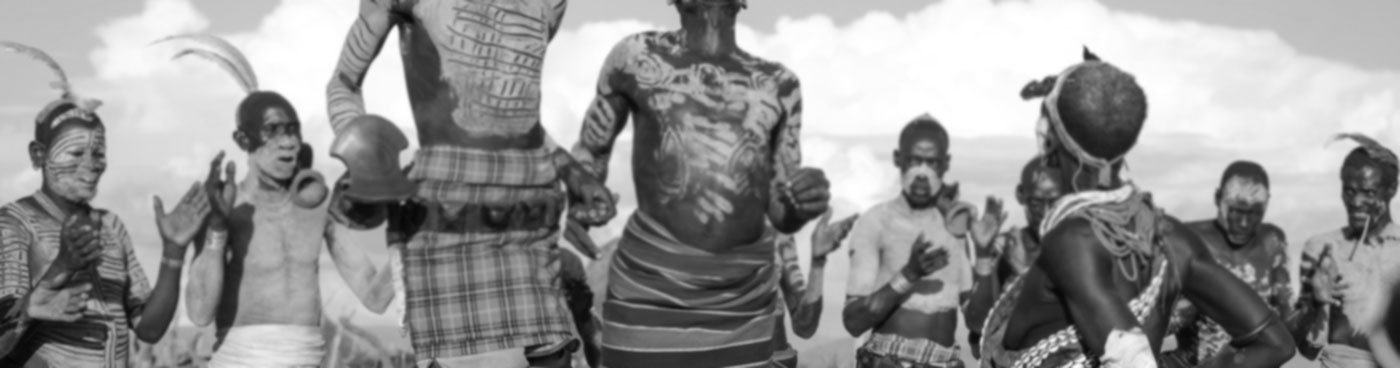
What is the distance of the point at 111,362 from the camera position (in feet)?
34.4

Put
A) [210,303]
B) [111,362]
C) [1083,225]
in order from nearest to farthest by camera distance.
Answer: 1. [1083,225]
2. [210,303]
3. [111,362]

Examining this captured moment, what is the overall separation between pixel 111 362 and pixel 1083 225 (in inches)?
212

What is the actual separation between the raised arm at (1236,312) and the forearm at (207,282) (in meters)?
4.40

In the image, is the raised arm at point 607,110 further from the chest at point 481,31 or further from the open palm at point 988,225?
the open palm at point 988,225

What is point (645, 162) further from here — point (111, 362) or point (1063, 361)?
point (111, 362)

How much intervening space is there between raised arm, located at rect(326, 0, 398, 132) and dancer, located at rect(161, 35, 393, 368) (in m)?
0.89

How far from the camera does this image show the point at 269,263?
32.5 feet

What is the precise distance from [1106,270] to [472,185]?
284 cm

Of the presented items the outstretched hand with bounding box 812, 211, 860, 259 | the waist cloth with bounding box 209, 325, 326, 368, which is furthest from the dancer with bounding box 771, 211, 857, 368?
the waist cloth with bounding box 209, 325, 326, 368

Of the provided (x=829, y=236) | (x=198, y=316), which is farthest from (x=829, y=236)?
(x=198, y=316)

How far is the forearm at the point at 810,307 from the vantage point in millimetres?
10953

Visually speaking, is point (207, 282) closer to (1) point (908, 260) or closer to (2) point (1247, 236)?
(1) point (908, 260)

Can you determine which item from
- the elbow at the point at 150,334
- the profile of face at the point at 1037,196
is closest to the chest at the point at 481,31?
the elbow at the point at 150,334

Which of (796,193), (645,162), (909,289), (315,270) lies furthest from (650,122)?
(909,289)
